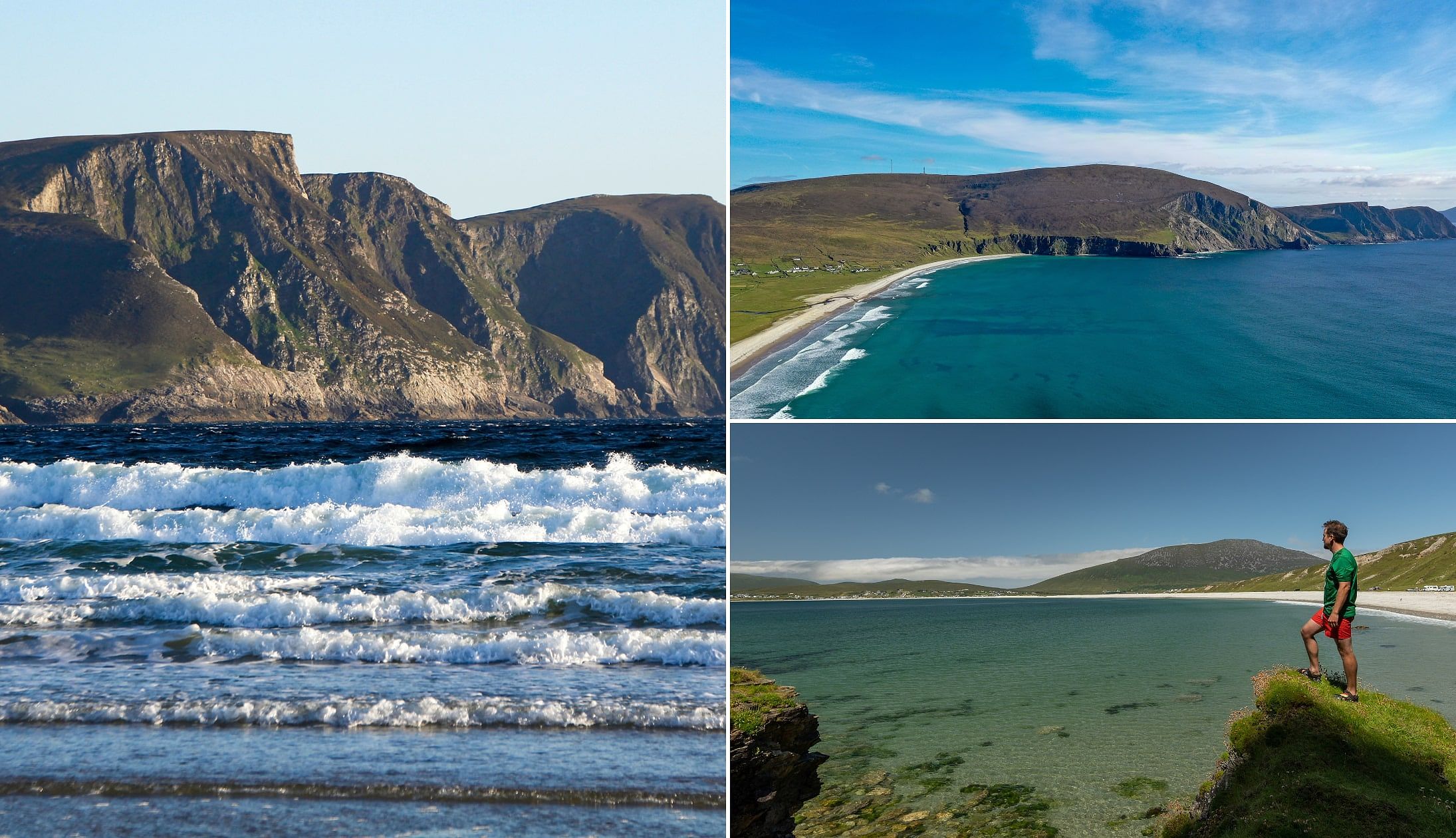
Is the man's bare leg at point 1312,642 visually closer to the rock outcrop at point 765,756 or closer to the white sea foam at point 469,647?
the rock outcrop at point 765,756

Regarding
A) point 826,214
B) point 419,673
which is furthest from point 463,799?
point 826,214

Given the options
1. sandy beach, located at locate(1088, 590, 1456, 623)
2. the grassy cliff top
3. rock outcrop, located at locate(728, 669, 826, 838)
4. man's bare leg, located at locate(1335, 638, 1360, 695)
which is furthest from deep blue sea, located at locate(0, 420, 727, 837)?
sandy beach, located at locate(1088, 590, 1456, 623)

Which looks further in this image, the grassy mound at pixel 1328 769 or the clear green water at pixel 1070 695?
the clear green water at pixel 1070 695

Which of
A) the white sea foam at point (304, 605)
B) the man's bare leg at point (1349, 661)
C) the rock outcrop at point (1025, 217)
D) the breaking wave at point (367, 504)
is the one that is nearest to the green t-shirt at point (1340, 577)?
the man's bare leg at point (1349, 661)

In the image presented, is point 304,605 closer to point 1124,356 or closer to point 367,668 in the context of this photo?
point 367,668

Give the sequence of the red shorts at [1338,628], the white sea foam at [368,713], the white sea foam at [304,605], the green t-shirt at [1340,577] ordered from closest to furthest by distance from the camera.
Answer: the green t-shirt at [1340,577], the red shorts at [1338,628], the white sea foam at [368,713], the white sea foam at [304,605]

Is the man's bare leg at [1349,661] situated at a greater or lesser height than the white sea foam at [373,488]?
greater

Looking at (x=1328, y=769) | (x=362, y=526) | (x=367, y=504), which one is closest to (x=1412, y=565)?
(x=367, y=504)
